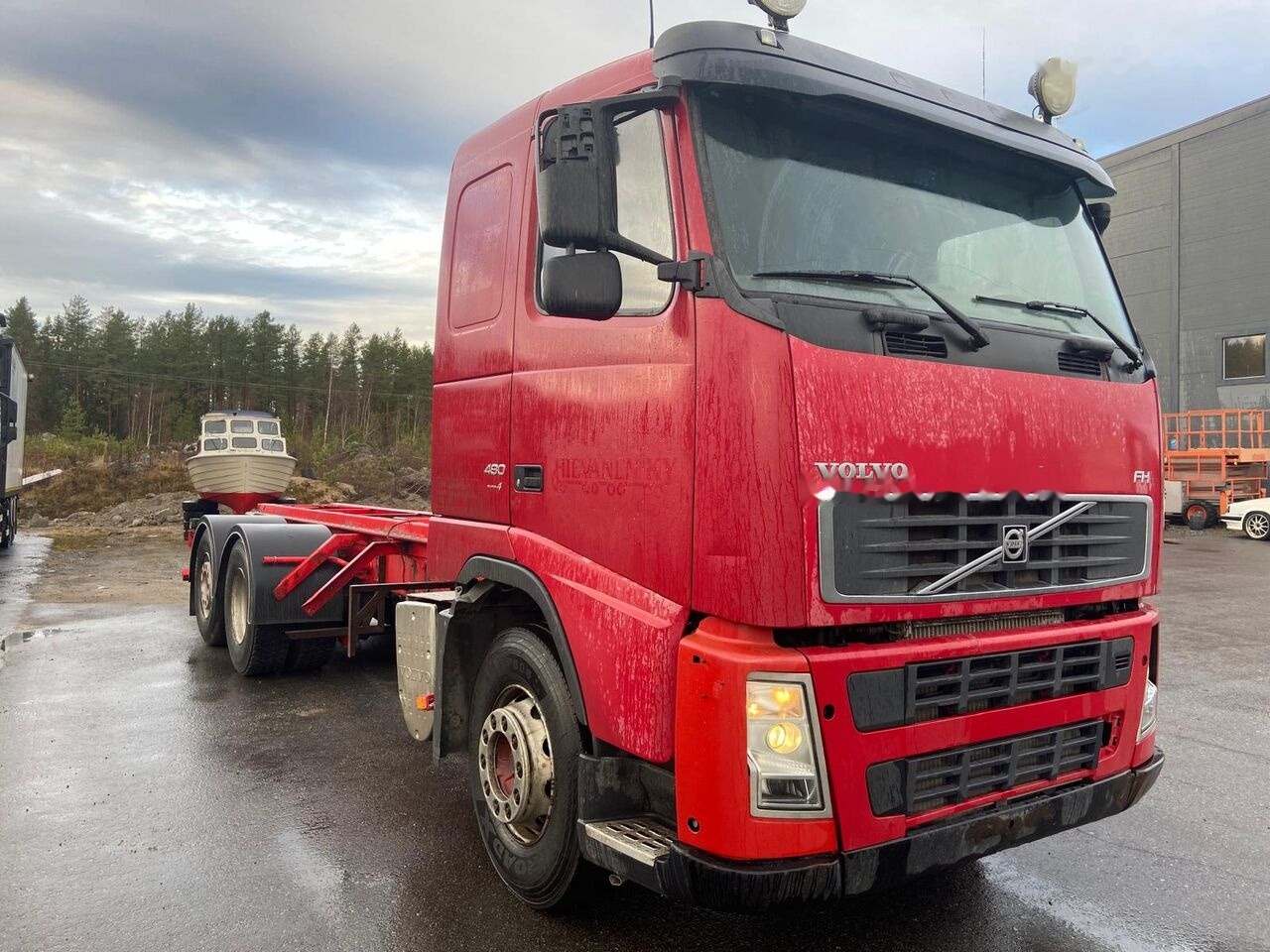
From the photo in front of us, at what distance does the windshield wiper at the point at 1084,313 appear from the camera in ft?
10.4

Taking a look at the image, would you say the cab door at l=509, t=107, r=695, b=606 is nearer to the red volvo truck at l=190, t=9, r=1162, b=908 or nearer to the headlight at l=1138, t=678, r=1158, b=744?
the red volvo truck at l=190, t=9, r=1162, b=908

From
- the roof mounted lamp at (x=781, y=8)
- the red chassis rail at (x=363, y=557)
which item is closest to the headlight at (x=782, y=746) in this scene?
the roof mounted lamp at (x=781, y=8)

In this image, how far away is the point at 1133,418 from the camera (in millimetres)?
3172

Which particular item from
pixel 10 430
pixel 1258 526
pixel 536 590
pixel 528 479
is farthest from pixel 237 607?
pixel 1258 526

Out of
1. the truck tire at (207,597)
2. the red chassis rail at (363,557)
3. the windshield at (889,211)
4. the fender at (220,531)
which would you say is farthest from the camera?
the truck tire at (207,597)

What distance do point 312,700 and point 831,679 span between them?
4851 millimetres

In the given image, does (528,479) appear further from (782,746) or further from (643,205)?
(782,746)

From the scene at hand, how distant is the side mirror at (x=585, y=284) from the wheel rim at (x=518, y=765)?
4.63ft

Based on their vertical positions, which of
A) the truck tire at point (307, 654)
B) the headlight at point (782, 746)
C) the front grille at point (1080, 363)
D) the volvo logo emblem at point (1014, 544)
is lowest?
the truck tire at point (307, 654)


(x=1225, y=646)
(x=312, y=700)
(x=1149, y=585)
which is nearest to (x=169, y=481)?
(x=312, y=700)

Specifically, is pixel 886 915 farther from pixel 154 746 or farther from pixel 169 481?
pixel 169 481

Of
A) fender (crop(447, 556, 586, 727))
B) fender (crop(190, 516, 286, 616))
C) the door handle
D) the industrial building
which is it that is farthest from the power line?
the door handle

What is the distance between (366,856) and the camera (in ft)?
12.6

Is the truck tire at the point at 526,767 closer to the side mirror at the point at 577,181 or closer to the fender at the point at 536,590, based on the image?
the fender at the point at 536,590
